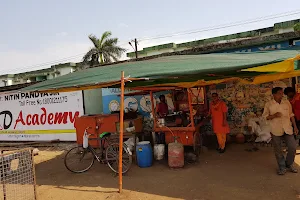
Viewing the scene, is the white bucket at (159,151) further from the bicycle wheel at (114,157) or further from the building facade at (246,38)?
the building facade at (246,38)

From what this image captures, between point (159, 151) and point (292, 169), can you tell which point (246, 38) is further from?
point (292, 169)

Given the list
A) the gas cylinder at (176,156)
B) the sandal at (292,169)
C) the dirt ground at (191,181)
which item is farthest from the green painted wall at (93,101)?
the sandal at (292,169)

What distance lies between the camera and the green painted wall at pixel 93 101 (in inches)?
426

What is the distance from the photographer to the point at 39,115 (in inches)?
461

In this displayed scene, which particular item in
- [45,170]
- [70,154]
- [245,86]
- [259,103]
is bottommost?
[45,170]

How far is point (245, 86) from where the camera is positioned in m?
8.46

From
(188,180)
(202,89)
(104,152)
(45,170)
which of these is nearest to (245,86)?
(202,89)

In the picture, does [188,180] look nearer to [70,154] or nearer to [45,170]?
[70,154]

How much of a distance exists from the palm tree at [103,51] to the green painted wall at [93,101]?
19.7 metres

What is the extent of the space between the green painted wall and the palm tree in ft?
64.5

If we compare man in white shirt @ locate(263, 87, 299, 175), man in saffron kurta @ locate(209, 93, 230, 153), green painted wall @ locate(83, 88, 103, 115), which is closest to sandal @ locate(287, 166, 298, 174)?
man in white shirt @ locate(263, 87, 299, 175)

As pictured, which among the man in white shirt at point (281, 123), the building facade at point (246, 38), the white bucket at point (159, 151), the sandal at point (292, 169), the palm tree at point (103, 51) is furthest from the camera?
the palm tree at point (103, 51)

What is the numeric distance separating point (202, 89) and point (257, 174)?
3.89m

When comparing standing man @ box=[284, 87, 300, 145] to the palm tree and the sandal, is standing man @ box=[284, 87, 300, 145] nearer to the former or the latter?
the sandal
